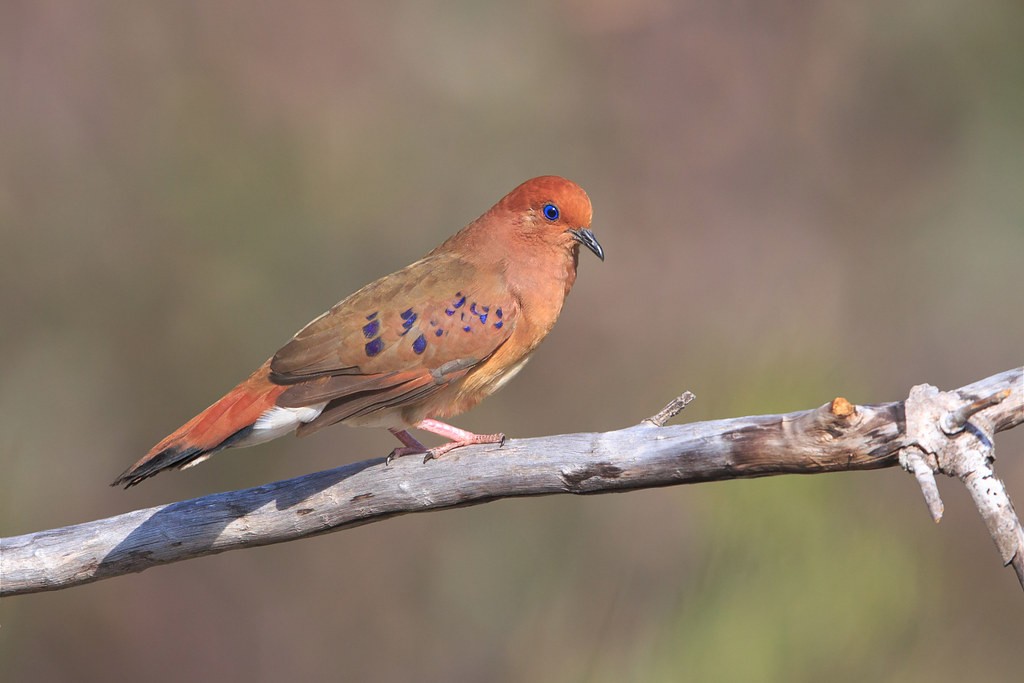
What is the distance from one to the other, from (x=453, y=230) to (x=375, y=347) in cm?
403

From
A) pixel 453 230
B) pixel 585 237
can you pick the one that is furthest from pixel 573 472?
pixel 453 230

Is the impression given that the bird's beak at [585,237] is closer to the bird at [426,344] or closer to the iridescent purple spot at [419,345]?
the bird at [426,344]

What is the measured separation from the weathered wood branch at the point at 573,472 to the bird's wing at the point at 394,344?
0.91 feet

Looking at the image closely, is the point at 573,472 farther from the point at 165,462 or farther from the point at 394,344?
the point at 165,462

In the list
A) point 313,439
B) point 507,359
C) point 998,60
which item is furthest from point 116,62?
point 998,60

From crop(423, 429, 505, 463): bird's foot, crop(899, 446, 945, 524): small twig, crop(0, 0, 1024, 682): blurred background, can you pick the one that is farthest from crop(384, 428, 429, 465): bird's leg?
crop(899, 446, 945, 524): small twig

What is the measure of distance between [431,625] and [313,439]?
142 cm

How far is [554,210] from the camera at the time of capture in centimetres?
442

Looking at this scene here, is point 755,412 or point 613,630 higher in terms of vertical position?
point 755,412

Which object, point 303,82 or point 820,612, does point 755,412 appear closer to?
point 820,612

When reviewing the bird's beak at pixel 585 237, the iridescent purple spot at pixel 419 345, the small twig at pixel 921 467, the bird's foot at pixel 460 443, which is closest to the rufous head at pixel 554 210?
the bird's beak at pixel 585 237

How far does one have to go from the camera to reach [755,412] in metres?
4.66

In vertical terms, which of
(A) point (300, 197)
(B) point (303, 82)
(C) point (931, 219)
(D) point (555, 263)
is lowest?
(D) point (555, 263)

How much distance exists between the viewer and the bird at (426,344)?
3.57 meters
